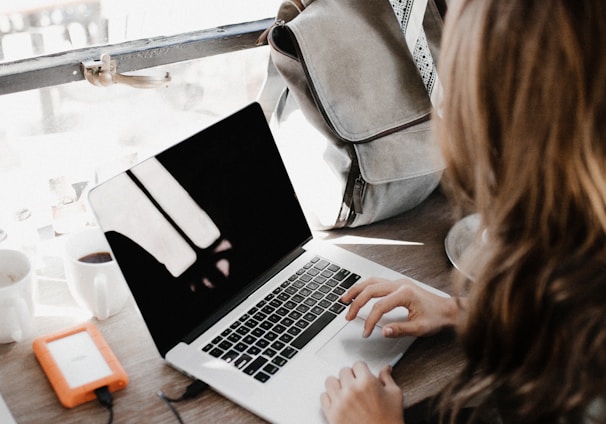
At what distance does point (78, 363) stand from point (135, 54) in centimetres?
57

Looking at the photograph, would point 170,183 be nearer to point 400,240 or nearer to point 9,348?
point 9,348

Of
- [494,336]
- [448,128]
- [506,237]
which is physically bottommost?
[494,336]

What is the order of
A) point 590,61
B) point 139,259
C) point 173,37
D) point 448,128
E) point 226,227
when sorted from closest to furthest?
point 590,61 < point 448,128 < point 139,259 < point 226,227 < point 173,37

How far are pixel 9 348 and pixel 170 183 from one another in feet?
1.02

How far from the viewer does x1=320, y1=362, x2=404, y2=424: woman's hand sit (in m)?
0.79

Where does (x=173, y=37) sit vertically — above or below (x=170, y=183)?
above

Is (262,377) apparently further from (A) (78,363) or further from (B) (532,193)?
(B) (532,193)

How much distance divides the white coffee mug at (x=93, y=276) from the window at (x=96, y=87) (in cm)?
15

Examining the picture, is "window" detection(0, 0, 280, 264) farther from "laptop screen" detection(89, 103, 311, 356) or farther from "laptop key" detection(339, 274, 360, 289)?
"laptop key" detection(339, 274, 360, 289)

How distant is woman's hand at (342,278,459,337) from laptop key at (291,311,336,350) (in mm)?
31

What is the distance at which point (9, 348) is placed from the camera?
36.1 inches

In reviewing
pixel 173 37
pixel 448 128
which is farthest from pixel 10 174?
pixel 448 128

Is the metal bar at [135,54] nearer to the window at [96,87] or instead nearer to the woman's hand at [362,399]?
the window at [96,87]

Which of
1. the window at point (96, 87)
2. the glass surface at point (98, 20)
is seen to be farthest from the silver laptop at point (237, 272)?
the glass surface at point (98, 20)
